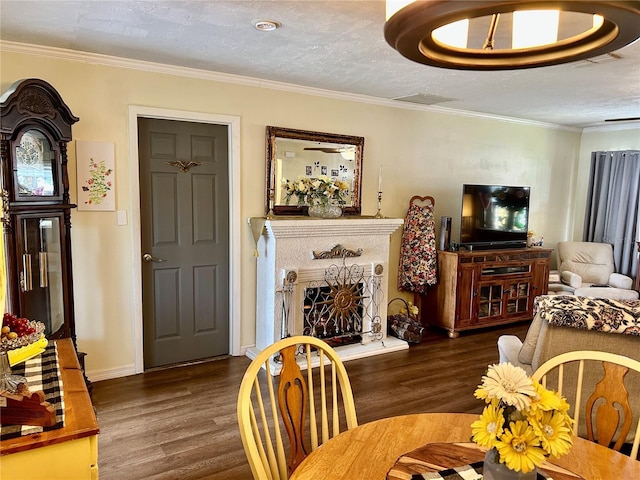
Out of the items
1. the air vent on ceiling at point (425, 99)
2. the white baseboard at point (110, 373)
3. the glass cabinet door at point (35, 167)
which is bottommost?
the white baseboard at point (110, 373)

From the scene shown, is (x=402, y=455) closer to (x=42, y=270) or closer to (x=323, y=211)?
(x=42, y=270)

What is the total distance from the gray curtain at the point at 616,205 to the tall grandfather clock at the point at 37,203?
242 inches

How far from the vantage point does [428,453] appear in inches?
54.6

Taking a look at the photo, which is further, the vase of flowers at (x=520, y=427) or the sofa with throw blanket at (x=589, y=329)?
the sofa with throw blanket at (x=589, y=329)

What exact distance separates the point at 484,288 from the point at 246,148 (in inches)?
117

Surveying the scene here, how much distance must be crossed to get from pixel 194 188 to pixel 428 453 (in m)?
3.01

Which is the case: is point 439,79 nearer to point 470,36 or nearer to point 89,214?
point 470,36

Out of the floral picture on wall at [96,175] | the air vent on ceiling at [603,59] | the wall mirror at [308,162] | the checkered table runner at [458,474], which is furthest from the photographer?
the wall mirror at [308,162]

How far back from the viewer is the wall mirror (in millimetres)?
4102

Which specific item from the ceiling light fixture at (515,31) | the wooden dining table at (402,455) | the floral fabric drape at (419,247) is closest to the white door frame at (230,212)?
the floral fabric drape at (419,247)

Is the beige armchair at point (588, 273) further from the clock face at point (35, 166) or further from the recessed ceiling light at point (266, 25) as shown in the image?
the clock face at point (35, 166)

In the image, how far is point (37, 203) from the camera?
287cm

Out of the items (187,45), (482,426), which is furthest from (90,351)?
(482,426)

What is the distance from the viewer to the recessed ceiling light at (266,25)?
2.52m
